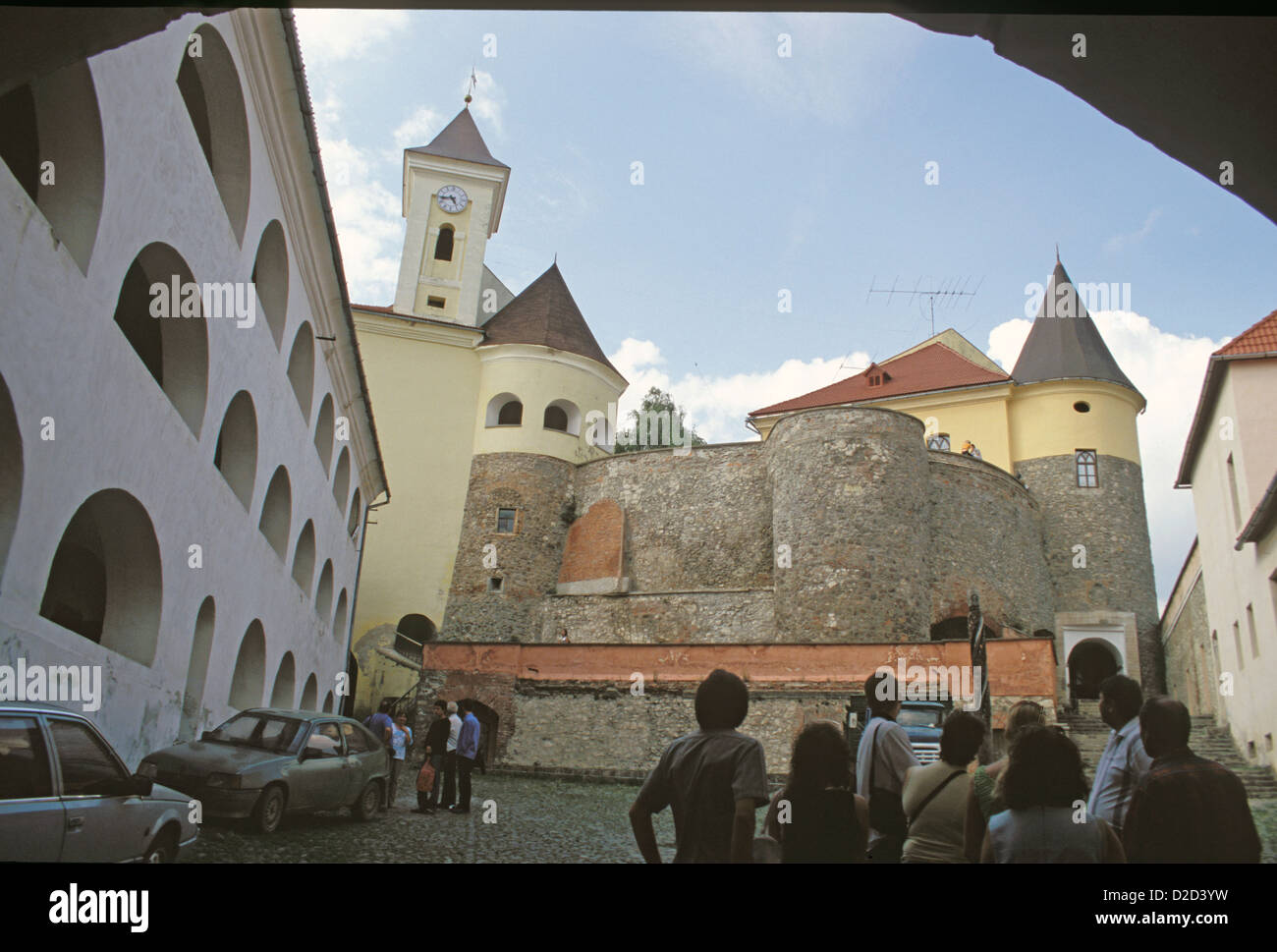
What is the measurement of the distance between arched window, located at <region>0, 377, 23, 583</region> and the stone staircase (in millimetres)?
13225

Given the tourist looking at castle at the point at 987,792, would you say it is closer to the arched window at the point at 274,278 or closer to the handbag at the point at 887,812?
the handbag at the point at 887,812

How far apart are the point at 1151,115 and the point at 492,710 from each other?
20263 mm

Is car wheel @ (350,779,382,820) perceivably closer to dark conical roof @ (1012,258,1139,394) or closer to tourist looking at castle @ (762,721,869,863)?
tourist looking at castle @ (762,721,869,863)

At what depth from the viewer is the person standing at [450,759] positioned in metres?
12.4

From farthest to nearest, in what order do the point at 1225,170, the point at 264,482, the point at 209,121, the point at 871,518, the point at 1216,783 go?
1. the point at 871,518
2. the point at 264,482
3. the point at 209,121
4. the point at 1216,783
5. the point at 1225,170

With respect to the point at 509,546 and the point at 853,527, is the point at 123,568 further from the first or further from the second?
the point at 509,546

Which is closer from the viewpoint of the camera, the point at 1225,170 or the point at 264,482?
the point at 1225,170

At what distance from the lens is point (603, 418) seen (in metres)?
35.6

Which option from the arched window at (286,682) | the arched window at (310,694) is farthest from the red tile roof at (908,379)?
the arched window at (286,682)

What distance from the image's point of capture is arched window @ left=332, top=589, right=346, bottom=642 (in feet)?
76.4

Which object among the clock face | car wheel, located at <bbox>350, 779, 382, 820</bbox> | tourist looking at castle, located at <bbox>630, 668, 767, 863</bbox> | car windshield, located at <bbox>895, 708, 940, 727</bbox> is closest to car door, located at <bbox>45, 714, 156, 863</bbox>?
tourist looking at castle, located at <bbox>630, 668, 767, 863</bbox>

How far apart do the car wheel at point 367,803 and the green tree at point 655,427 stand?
34.3 metres
